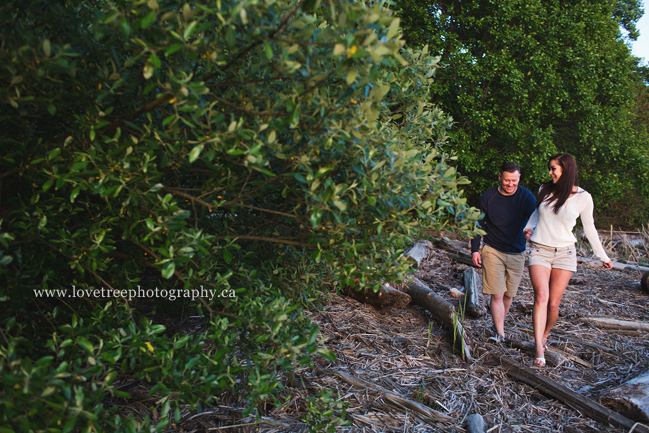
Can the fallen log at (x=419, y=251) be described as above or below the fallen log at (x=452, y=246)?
below

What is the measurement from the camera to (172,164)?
5.79 feet

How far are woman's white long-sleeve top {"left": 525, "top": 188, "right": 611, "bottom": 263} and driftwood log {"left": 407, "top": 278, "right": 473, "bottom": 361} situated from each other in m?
1.12

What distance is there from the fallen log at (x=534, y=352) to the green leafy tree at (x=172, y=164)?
262 centimetres

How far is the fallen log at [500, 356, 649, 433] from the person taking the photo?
109 inches

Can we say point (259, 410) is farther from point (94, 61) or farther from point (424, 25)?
point (424, 25)

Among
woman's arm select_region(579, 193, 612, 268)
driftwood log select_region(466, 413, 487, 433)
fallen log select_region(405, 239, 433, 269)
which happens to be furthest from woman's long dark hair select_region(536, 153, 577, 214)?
fallen log select_region(405, 239, 433, 269)

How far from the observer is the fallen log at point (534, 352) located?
3756mm

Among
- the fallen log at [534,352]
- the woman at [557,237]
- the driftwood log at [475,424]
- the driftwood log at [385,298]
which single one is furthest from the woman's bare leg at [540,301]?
the driftwood log at [475,424]

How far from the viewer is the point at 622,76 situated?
11570 mm

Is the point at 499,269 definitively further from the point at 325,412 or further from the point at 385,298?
the point at 325,412

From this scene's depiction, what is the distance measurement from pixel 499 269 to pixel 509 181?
3.08 ft

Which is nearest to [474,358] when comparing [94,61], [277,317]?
[277,317]

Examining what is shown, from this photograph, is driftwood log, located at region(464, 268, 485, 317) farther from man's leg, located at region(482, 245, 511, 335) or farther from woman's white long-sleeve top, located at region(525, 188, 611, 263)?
woman's white long-sleeve top, located at region(525, 188, 611, 263)

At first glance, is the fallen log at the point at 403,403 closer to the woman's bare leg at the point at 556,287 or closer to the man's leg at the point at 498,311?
the man's leg at the point at 498,311
